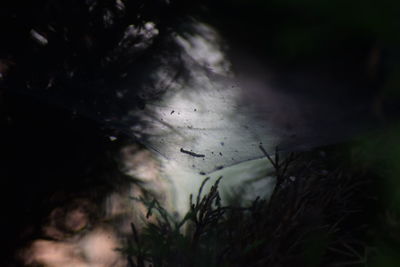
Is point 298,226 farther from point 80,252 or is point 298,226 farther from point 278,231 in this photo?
point 80,252

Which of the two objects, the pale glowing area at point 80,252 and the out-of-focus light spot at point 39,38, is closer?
the out-of-focus light spot at point 39,38

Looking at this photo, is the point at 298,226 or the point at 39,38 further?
the point at 298,226

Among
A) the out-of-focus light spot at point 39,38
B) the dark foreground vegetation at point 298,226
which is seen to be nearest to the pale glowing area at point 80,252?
the dark foreground vegetation at point 298,226

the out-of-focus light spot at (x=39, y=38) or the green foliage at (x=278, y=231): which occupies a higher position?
the out-of-focus light spot at (x=39, y=38)

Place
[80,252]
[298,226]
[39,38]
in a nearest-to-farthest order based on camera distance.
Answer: [39,38], [298,226], [80,252]

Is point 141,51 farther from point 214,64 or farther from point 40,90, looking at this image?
point 40,90

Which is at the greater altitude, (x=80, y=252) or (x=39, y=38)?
(x=39, y=38)

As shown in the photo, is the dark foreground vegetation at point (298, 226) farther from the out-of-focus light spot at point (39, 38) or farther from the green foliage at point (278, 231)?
the out-of-focus light spot at point (39, 38)

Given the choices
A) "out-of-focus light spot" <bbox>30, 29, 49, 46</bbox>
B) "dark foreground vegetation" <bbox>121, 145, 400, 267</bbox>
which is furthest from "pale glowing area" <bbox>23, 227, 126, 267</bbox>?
"out-of-focus light spot" <bbox>30, 29, 49, 46</bbox>

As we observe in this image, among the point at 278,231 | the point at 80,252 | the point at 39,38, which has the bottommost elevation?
the point at 80,252

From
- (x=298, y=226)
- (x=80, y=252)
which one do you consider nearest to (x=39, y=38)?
(x=80, y=252)

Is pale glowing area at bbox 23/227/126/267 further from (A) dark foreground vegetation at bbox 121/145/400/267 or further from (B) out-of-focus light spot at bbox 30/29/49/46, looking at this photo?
(B) out-of-focus light spot at bbox 30/29/49/46
